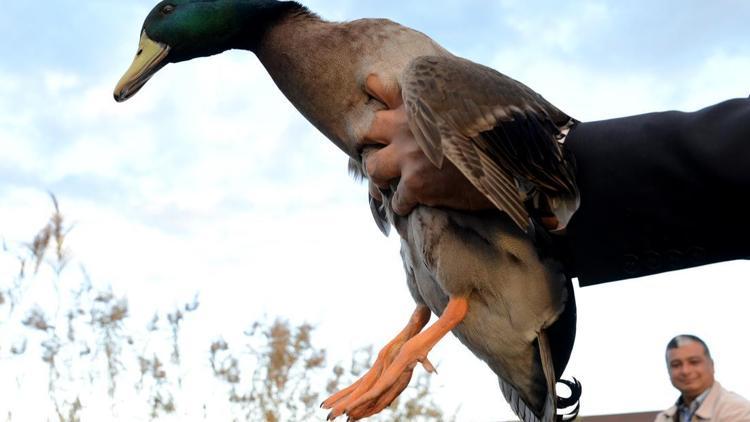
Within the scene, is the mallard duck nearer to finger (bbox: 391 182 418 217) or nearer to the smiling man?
finger (bbox: 391 182 418 217)

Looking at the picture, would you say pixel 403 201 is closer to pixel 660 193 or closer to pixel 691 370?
pixel 660 193

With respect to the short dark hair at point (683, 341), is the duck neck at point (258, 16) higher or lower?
higher

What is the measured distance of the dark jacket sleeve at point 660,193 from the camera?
2164 mm

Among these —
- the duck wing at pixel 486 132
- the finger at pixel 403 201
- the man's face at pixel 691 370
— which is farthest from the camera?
the man's face at pixel 691 370

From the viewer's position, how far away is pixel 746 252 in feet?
7.34

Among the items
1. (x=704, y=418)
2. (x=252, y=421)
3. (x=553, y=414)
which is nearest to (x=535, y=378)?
(x=553, y=414)

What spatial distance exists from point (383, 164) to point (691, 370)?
104 inches

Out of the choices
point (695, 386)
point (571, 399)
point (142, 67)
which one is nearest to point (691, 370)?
point (695, 386)

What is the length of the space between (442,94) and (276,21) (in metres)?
0.54

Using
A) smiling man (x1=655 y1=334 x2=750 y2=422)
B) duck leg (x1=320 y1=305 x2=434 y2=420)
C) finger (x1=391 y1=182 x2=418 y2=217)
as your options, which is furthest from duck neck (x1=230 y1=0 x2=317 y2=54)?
smiling man (x1=655 y1=334 x2=750 y2=422)

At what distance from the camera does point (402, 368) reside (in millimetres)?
2352

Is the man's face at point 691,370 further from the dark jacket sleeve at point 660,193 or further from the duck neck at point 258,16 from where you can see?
the duck neck at point 258,16

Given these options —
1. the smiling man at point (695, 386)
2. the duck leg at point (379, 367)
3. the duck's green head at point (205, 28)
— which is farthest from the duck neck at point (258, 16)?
the smiling man at point (695, 386)

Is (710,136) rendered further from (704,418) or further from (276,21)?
(704,418)
